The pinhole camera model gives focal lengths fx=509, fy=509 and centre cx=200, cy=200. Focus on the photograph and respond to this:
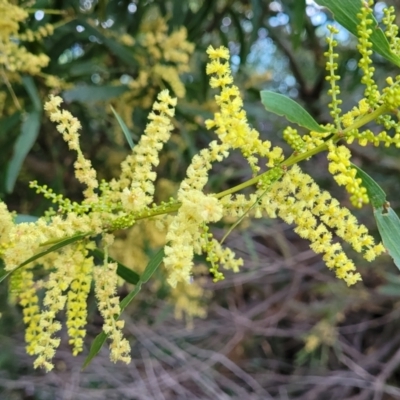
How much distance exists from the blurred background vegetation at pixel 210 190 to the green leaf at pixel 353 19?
632mm

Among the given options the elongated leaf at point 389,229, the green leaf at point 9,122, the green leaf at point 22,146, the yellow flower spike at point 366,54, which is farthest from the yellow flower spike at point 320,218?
the green leaf at point 9,122

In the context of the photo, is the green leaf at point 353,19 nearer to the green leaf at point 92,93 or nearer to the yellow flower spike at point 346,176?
the yellow flower spike at point 346,176

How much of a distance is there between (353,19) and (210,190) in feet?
3.81

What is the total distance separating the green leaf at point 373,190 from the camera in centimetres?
69

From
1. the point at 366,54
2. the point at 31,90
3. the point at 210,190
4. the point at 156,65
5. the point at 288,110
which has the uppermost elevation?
the point at 366,54

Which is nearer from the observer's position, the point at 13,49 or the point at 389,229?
the point at 389,229

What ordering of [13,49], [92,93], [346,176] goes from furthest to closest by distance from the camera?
[92,93] → [13,49] → [346,176]

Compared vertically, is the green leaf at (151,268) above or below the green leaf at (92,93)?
above

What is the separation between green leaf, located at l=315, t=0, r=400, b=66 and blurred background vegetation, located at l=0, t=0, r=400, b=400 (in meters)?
0.63

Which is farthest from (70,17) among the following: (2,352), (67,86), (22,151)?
(2,352)

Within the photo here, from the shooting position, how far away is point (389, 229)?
28.1 inches

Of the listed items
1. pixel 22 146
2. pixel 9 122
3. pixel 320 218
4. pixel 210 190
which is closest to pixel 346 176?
pixel 320 218

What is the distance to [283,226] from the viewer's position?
8.30 feet

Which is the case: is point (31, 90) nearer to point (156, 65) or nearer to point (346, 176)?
point (156, 65)
